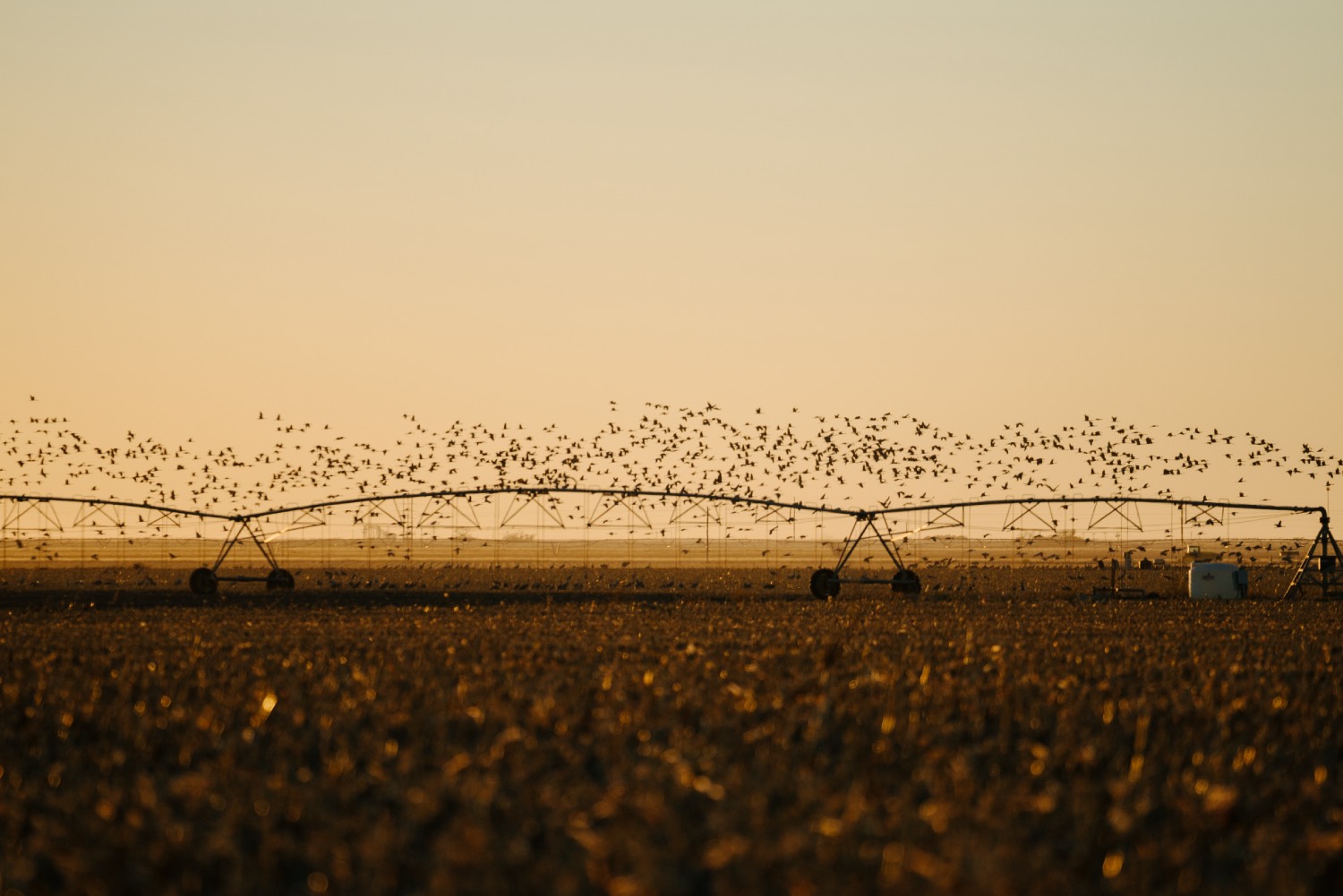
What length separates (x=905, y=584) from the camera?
57.2 m

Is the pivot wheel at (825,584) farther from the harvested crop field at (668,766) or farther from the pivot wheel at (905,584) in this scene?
the harvested crop field at (668,766)

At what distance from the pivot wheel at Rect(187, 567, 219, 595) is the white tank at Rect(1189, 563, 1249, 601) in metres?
38.9

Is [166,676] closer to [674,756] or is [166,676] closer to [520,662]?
[520,662]

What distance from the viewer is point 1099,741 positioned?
14812mm

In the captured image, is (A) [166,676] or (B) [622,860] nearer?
(B) [622,860]

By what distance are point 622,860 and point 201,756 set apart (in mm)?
6468

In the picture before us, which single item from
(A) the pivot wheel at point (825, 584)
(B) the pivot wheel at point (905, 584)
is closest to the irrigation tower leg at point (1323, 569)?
(B) the pivot wheel at point (905, 584)

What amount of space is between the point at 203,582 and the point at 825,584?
25.9 metres

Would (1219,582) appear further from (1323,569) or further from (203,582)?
(203,582)

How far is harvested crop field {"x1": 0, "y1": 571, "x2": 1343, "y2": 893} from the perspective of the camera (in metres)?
9.67

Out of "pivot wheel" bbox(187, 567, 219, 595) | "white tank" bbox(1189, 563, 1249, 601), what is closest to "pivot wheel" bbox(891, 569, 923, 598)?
"white tank" bbox(1189, 563, 1249, 601)

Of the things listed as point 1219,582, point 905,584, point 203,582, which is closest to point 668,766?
point 905,584

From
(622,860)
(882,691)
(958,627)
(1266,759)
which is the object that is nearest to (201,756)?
(622,860)

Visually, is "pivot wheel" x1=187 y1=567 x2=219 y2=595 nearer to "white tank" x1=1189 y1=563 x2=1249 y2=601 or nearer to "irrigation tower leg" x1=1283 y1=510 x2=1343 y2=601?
"white tank" x1=1189 y1=563 x2=1249 y2=601
